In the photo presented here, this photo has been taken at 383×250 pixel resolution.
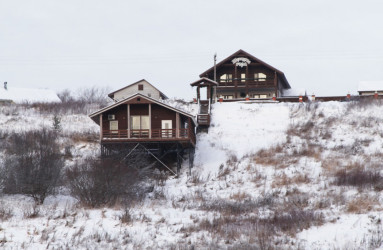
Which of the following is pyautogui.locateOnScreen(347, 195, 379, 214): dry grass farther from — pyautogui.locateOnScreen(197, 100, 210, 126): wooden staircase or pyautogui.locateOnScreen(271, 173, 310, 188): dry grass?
pyautogui.locateOnScreen(197, 100, 210, 126): wooden staircase

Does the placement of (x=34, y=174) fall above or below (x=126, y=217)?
above

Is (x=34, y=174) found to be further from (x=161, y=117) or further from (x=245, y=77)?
(x=245, y=77)

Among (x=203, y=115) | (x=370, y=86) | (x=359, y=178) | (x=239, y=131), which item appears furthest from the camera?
(x=370, y=86)

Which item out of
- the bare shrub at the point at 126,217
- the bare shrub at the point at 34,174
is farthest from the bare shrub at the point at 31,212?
the bare shrub at the point at 126,217

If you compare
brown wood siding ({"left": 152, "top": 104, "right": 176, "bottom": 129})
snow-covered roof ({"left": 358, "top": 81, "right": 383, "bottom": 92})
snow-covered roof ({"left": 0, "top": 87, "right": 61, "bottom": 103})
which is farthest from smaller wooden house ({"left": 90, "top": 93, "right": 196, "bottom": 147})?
snow-covered roof ({"left": 0, "top": 87, "right": 61, "bottom": 103})

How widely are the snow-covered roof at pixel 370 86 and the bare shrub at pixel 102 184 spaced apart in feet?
142

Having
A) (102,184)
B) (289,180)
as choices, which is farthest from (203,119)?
(102,184)

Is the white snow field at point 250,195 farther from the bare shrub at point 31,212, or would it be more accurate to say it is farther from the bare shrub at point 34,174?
the bare shrub at point 34,174

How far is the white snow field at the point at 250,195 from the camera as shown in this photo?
20.9 m

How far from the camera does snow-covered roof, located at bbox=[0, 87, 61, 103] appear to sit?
236ft

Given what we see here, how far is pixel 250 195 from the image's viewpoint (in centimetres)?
3081

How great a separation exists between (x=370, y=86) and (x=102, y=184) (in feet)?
154

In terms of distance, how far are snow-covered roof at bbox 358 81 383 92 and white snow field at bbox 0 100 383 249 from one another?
1838 cm

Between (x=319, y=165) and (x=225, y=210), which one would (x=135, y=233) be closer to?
(x=225, y=210)
